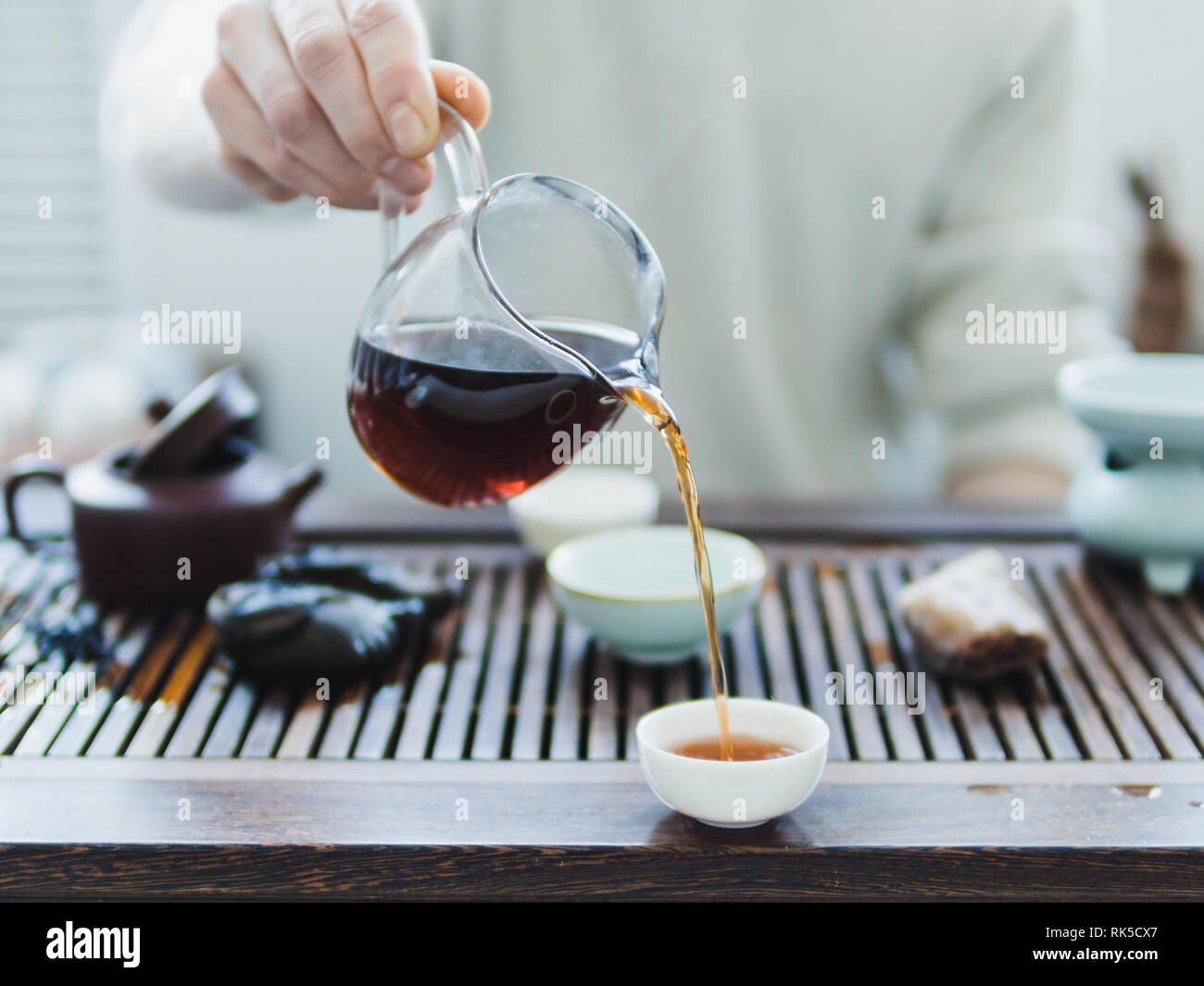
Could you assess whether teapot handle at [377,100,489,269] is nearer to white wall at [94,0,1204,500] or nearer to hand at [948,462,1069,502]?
hand at [948,462,1069,502]

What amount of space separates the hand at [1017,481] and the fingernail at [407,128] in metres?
1.06

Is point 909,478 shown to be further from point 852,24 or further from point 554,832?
point 554,832

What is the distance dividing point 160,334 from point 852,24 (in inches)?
76.2

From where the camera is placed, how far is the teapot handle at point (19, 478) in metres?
1.28

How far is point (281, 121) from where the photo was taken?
37.0 inches

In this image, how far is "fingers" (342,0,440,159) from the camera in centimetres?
87

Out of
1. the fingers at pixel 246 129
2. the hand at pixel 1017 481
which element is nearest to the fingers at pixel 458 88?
the fingers at pixel 246 129

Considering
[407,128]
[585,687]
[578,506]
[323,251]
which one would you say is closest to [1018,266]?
[578,506]

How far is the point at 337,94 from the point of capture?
0.90 m

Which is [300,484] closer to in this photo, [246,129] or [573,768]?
[246,129]

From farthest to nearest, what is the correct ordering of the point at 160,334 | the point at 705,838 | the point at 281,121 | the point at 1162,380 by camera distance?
the point at 160,334 < the point at 1162,380 < the point at 281,121 < the point at 705,838

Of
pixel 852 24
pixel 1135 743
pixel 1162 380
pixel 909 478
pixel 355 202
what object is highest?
pixel 852 24

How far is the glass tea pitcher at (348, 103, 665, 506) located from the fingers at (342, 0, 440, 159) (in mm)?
40

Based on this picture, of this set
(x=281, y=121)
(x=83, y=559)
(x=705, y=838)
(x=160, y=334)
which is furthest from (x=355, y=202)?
(x=160, y=334)
